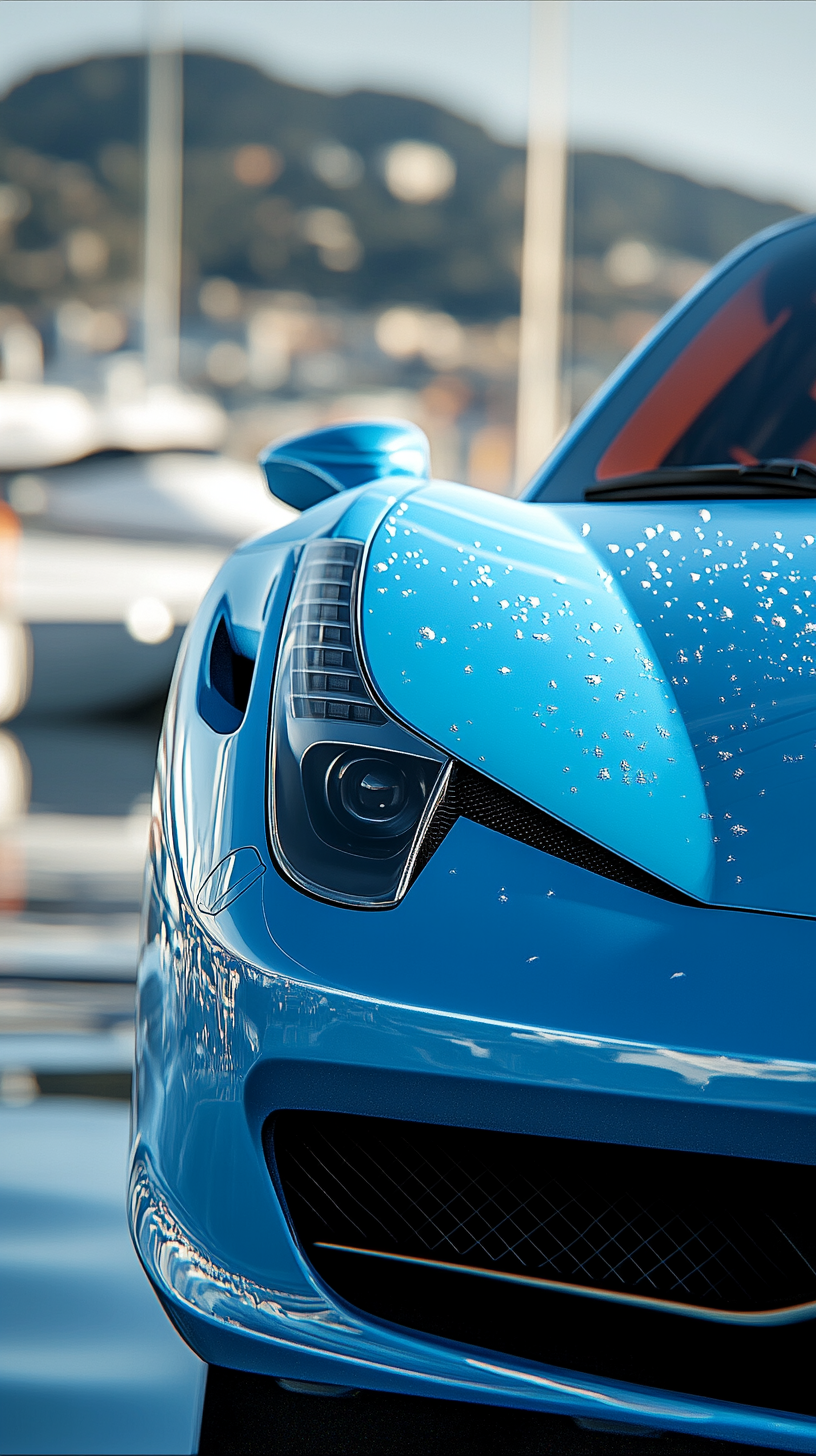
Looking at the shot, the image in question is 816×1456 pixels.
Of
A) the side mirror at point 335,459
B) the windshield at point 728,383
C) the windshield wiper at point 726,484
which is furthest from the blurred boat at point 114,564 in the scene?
the windshield wiper at point 726,484

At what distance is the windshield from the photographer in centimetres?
199

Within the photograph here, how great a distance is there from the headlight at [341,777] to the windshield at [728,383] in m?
0.79

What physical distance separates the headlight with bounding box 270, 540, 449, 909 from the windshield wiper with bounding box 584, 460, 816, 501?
22.2 inches

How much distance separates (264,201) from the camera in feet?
201

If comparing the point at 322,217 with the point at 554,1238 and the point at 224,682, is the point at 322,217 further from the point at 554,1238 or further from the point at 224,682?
the point at 554,1238

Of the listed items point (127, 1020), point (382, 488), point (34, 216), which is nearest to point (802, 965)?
point (382, 488)

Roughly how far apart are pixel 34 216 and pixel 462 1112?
2574 inches

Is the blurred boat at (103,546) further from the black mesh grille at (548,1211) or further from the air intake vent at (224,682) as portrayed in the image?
the black mesh grille at (548,1211)

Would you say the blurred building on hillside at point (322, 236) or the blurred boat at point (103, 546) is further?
the blurred building on hillside at point (322, 236)

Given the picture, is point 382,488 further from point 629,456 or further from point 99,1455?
point 99,1455

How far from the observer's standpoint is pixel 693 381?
2.02 meters

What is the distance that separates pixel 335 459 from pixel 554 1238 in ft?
3.42

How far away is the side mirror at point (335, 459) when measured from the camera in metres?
1.81

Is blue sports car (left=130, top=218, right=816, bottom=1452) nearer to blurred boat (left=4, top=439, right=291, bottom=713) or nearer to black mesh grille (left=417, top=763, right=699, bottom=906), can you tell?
black mesh grille (left=417, top=763, right=699, bottom=906)
